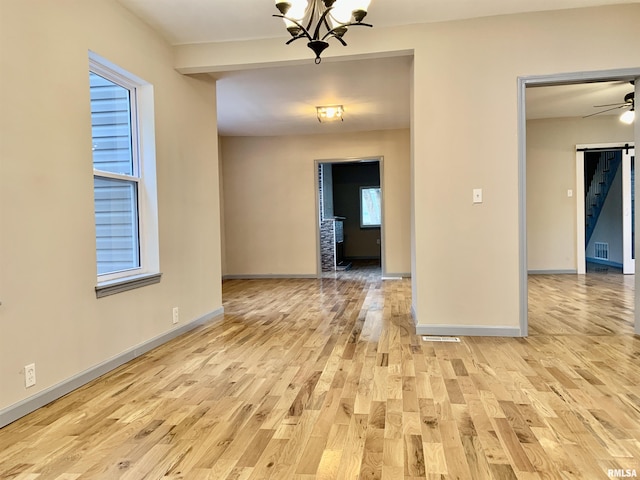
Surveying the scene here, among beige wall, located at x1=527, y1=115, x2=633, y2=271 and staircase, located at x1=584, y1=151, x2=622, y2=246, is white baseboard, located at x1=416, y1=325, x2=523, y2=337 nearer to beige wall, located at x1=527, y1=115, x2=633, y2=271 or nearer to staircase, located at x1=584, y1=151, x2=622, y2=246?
beige wall, located at x1=527, y1=115, x2=633, y2=271

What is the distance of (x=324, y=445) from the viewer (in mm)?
1844

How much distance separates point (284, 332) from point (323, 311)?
3.12 ft

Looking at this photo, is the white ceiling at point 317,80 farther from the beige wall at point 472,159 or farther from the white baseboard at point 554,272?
the white baseboard at point 554,272

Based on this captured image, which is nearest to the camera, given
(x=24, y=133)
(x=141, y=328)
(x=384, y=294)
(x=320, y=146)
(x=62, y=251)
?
(x=24, y=133)

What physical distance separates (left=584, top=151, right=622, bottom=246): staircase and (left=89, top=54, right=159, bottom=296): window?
319 inches

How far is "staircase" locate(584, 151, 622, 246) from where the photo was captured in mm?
7949

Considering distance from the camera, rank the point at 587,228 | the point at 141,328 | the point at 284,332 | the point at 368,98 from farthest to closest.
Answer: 1. the point at 587,228
2. the point at 368,98
3. the point at 284,332
4. the point at 141,328

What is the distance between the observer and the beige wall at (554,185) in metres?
6.85

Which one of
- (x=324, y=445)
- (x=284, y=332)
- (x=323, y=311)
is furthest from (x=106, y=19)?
(x=323, y=311)

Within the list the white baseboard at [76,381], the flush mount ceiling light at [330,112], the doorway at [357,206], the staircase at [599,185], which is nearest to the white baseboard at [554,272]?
the staircase at [599,185]

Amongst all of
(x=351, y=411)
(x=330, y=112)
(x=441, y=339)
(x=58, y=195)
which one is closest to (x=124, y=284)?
(x=58, y=195)

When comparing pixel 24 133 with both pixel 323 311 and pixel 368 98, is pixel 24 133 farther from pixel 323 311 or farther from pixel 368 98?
pixel 368 98

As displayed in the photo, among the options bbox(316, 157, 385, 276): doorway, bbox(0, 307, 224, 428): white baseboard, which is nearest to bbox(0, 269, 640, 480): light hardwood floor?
bbox(0, 307, 224, 428): white baseboard

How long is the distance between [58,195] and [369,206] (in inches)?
372
